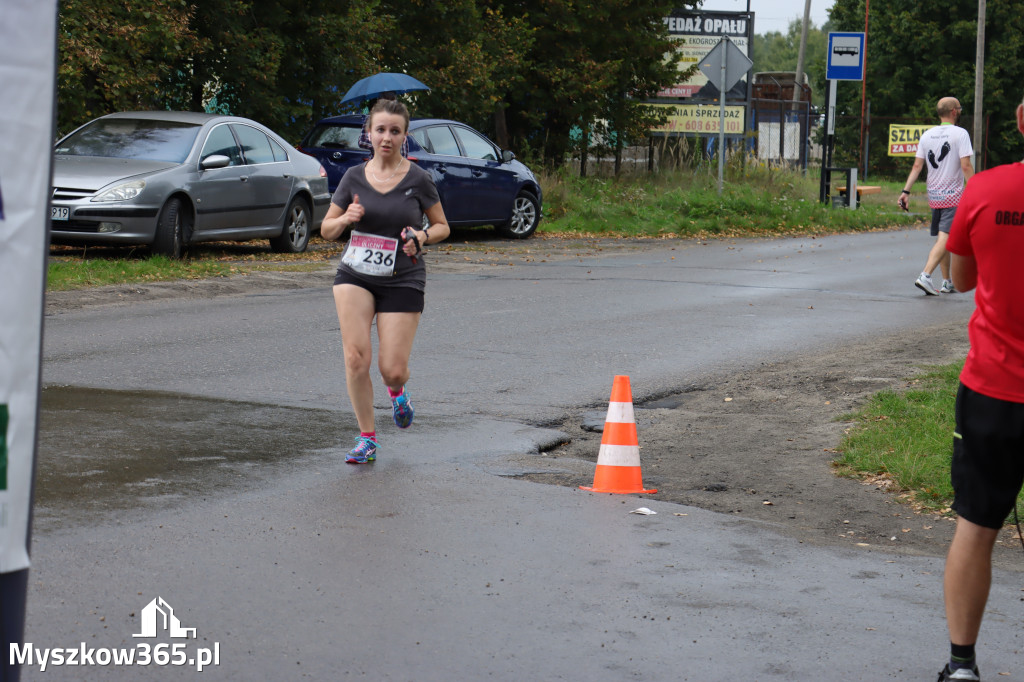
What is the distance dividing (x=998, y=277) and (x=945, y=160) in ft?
36.6

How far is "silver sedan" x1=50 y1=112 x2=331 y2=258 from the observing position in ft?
45.2

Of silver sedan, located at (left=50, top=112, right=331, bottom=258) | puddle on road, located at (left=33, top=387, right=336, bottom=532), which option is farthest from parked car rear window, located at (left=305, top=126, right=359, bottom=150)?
puddle on road, located at (left=33, top=387, right=336, bottom=532)

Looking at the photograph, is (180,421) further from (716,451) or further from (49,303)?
(49,303)

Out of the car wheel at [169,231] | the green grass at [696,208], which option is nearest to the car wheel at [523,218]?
the green grass at [696,208]

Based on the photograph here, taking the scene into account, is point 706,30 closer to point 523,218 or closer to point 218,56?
point 523,218

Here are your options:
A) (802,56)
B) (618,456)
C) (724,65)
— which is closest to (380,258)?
(618,456)

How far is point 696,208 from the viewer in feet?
84.5

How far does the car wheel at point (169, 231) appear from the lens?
14.2 meters

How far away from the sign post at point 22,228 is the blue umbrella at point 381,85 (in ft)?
59.3

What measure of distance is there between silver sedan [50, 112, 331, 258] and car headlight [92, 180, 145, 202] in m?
0.01

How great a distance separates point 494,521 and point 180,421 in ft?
8.10

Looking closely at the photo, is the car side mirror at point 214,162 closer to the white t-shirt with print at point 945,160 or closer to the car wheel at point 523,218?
the car wheel at point 523,218

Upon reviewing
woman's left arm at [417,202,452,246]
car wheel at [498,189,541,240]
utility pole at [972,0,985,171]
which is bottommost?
woman's left arm at [417,202,452,246]

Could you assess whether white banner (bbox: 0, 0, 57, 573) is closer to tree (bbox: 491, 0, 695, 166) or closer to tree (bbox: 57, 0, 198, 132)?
tree (bbox: 57, 0, 198, 132)
